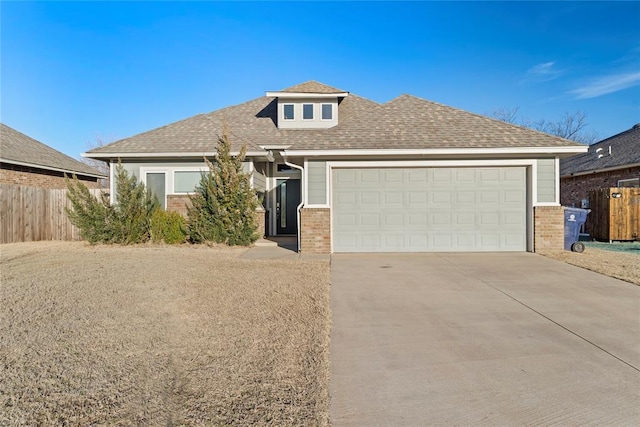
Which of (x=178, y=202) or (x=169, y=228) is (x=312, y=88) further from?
(x=169, y=228)

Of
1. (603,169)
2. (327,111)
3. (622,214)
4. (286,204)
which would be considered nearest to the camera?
(622,214)

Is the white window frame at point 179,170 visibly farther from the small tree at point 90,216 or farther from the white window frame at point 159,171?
the small tree at point 90,216

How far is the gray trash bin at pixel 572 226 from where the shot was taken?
1002cm

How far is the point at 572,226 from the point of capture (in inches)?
397

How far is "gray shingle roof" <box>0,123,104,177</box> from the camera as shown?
1543 centimetres

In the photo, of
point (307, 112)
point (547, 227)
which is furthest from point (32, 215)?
point (547, 227)

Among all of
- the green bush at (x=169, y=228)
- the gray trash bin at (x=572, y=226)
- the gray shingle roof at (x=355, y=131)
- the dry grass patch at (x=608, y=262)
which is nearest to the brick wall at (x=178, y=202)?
the green bush at (x=169, y=228)

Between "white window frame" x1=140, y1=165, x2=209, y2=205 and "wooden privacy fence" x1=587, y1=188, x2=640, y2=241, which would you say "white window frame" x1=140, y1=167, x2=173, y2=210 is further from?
"wooden privacy fence" x1=587, y1=188, x2=640, y2=241

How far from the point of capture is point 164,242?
1173 centimetres

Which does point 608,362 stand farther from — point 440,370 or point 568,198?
point 568,198

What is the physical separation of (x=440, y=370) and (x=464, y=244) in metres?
7.36

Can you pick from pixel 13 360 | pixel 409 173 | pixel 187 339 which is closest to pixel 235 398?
pixel 187 339

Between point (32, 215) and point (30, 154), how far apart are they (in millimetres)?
5223

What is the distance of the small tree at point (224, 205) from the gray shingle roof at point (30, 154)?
9398 millimetres
